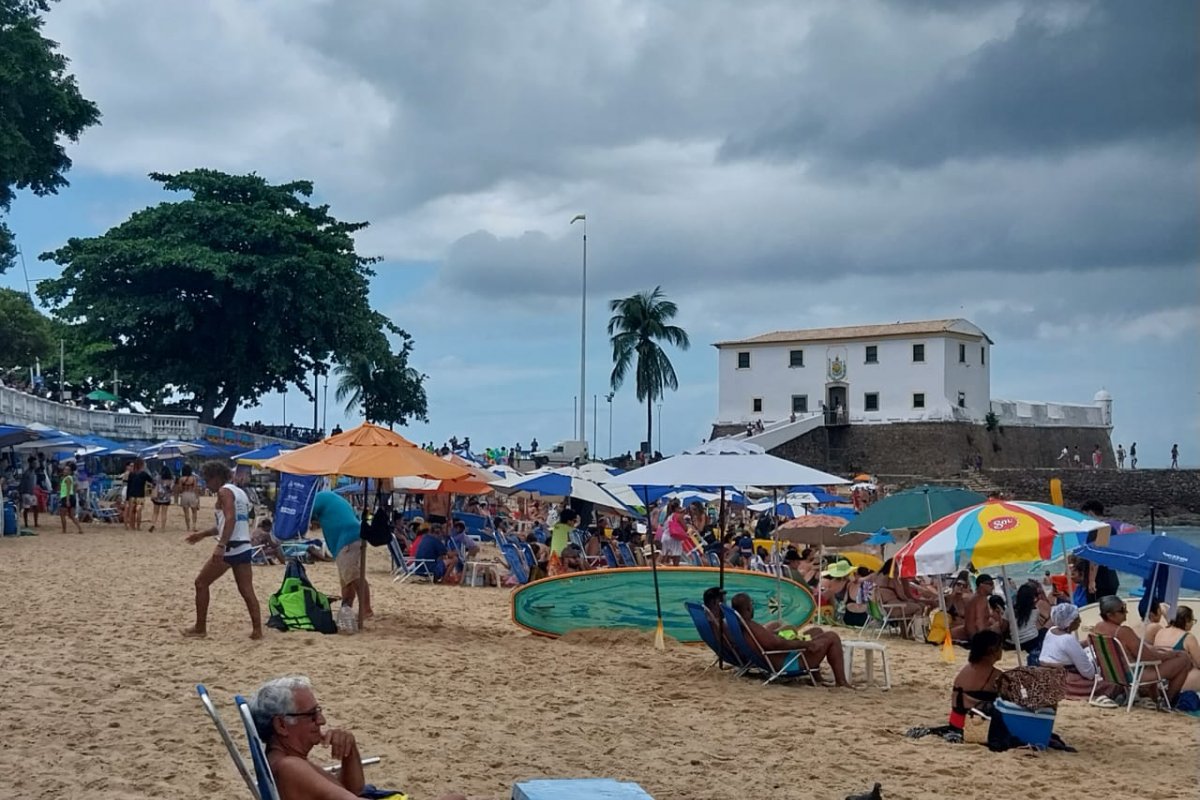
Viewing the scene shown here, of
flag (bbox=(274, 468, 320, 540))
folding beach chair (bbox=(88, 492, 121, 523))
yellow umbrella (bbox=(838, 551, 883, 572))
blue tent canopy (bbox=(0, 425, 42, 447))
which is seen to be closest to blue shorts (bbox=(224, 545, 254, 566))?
yellow umbrella (bbox=(838, 551, 883, 572))

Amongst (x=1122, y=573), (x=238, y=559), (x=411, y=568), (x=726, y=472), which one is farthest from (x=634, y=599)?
(x=1122, y=573)

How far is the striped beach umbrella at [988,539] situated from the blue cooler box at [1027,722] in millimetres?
962

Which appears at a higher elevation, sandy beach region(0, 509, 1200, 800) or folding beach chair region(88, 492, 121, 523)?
folding beach chair region(88, 492, 121, 523)

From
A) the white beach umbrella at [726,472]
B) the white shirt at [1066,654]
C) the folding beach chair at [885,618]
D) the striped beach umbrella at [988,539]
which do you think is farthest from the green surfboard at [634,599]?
the striped beach umbrella at [988,539]

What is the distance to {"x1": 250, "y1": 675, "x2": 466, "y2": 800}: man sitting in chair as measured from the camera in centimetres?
430

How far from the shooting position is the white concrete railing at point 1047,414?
60344 millimetres

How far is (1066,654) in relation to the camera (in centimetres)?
930

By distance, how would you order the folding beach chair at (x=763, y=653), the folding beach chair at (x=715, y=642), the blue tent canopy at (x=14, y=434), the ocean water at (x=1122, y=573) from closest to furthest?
1. the folding beach chair at (x=763, y=653)
2. the folding beach chair at (x=715, y=642)
3. the ocean water at (x=1122, y=573)
4. the blue tent canopy at (x=14, y=434)

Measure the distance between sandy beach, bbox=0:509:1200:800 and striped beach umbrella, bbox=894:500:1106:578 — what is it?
106 centimetres

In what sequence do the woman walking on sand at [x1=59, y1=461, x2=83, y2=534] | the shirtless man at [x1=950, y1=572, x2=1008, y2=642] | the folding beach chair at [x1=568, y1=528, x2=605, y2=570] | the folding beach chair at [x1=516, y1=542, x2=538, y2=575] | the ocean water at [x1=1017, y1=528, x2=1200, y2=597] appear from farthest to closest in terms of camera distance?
the woman walking on sand at [x1=59, y1=461, x2=83, y2=534] < the folding beach chair at [x1=568, y1=528, x2=605, y2=570] < the ocean water at [x1=1017, y1=528, x2=1200, y2=597] < the folding beach chair at [x1=516, y1=542, x2=538, y2=575] < the shirtless man at [x1=950, y1=572, x2=1008, y2=642]

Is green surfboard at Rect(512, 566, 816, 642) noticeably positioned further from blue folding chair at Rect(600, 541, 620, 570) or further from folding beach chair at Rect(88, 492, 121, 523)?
folding beach chair at Rect(88, 492, 121, 523)

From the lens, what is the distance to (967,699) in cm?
746

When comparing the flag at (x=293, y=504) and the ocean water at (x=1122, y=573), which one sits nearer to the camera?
the ocean water at (x=1122, y=573)

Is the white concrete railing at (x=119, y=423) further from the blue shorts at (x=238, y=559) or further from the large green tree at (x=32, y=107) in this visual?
the blue shorts at (x=238, y=559)
